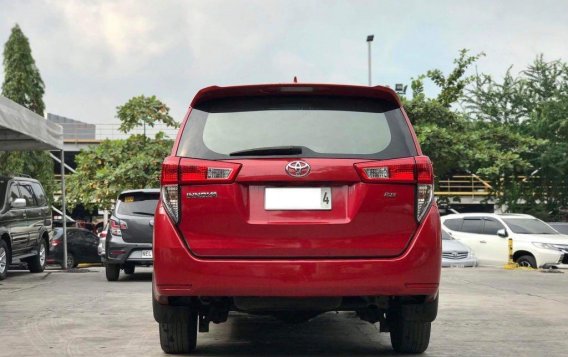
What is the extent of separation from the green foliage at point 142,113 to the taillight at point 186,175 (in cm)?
2771

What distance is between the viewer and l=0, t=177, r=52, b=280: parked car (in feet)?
46.5

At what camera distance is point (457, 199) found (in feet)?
125

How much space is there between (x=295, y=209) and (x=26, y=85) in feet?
103

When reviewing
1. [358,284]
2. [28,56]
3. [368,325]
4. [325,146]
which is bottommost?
[368,325]

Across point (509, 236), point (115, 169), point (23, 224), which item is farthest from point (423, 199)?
point (115, 169)

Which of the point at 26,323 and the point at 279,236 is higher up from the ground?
the point at 279,236

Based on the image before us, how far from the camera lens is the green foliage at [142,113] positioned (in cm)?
3262

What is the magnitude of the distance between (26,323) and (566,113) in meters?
28.4

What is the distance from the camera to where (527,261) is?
65.4ft

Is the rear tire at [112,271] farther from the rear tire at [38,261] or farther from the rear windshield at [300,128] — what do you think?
the rear windshield at [300,128]

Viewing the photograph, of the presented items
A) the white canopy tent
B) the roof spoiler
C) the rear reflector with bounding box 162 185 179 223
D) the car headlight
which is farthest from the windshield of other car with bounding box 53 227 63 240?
the rear reflector with bounding box 162 185 179 223

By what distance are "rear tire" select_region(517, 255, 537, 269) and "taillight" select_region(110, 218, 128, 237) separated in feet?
32.7

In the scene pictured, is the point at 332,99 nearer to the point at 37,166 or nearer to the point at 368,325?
the point at 368,325

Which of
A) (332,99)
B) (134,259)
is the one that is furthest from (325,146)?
(134,259)
